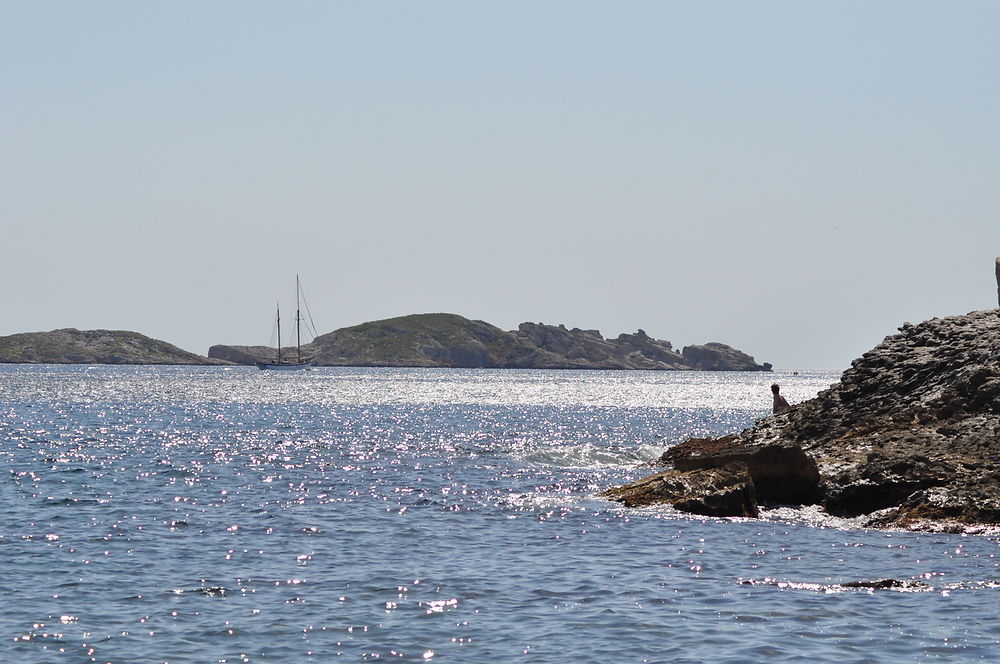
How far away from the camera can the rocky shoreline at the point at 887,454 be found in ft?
96.0

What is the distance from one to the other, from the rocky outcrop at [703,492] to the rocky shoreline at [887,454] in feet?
0.13

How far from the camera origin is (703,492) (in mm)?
31703

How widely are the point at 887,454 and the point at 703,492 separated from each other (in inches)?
216

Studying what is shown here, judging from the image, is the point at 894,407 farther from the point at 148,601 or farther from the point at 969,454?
the point at 148,601

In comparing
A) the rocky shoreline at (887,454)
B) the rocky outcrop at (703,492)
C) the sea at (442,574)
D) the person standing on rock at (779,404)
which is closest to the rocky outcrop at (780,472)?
the rocky shoreline at (887,454)

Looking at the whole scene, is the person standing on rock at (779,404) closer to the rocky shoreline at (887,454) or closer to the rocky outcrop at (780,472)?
the rocky shoreline at (887,454)

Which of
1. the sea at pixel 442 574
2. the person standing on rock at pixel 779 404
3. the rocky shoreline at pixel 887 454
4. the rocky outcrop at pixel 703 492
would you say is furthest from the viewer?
the person standing on rock at pixel 779 404

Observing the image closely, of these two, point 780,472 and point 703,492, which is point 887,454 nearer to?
point 780,472

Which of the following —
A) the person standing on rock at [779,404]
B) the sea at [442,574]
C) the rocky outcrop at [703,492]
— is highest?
the person standing on rock at [779,404]

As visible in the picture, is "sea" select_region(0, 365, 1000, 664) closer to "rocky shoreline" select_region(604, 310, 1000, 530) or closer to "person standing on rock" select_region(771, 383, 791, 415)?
"rocky shoreline" select_region(604, 310, 1000, 530)

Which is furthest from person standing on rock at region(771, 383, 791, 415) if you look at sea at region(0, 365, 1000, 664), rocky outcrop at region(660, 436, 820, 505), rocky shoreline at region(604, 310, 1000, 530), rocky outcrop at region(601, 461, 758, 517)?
rocky outcrop at region(660, 436, 820, 505)

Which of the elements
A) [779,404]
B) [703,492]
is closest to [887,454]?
[703,492]

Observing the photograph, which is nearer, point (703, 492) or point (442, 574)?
point (442, 574)

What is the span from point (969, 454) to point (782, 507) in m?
5.44
